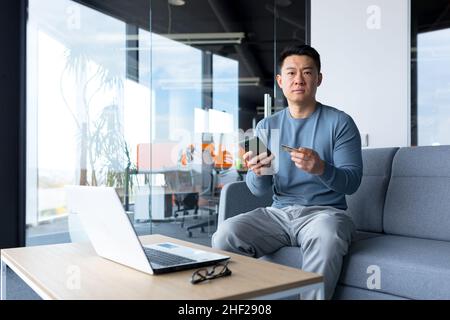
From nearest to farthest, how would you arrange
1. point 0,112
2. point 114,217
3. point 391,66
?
point 114,217 < point 391,66 < point 0,112

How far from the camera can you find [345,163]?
180cm

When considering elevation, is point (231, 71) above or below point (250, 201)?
above

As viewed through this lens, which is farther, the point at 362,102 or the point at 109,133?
the point at 109,133

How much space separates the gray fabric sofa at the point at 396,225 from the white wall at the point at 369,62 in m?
0.37

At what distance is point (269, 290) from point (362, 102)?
193cm

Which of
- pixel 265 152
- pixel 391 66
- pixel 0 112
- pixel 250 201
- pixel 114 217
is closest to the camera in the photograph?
pixel 114 217

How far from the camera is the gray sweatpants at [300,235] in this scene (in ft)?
5.06

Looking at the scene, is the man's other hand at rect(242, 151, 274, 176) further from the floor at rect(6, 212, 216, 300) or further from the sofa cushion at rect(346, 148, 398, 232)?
the floor at rect(6, 212, 216, 300)

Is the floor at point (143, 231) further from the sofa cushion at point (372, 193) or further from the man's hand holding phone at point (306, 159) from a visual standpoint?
the man's hand holding phone at point (306, 159)

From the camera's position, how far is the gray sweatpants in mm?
1542

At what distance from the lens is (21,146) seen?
10.9ft

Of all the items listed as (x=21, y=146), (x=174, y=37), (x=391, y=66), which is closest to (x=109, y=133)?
(x=21, y=146)

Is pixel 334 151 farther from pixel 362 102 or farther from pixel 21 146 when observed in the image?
pixel 21 146

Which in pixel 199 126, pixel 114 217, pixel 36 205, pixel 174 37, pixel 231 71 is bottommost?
pixel 36 205
